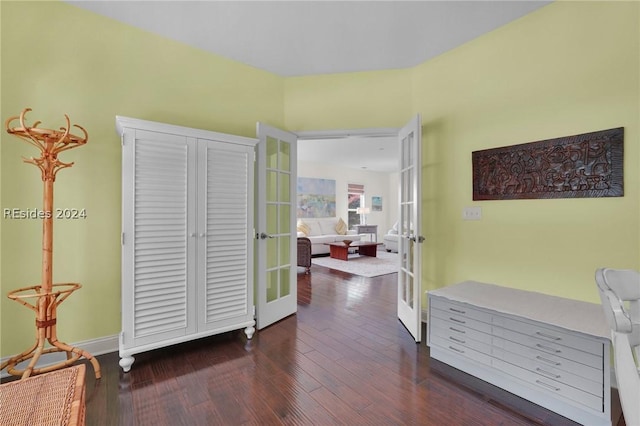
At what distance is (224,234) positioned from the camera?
2.54m

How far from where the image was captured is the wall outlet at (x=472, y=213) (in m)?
2.63

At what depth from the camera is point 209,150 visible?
8.03 ft

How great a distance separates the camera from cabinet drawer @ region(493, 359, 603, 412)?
1.55 meters

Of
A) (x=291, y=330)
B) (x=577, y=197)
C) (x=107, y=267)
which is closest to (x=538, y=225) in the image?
(x=577, y=197)

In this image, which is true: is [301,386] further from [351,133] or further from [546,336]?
[351,133]

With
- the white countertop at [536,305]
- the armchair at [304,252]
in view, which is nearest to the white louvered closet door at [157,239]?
the white countertop at [536,305]

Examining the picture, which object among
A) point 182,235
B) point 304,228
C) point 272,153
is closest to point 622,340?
point 182,235

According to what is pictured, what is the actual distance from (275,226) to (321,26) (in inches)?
75.0

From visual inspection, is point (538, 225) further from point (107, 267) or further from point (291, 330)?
point (107, 267)

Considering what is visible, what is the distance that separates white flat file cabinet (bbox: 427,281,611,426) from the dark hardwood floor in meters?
0.10

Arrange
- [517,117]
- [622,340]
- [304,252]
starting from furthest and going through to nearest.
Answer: [304,252], [517,117], [622,340]

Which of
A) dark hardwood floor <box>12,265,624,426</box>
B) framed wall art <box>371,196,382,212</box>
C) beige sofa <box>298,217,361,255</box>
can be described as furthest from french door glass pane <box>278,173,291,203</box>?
framed wall art <box>371,196,382,212</box>

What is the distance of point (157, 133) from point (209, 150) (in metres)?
0.39

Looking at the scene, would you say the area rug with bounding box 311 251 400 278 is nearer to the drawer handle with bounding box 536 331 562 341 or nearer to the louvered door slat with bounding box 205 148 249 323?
the louvered door slat with bounding box 205 148 249 323
